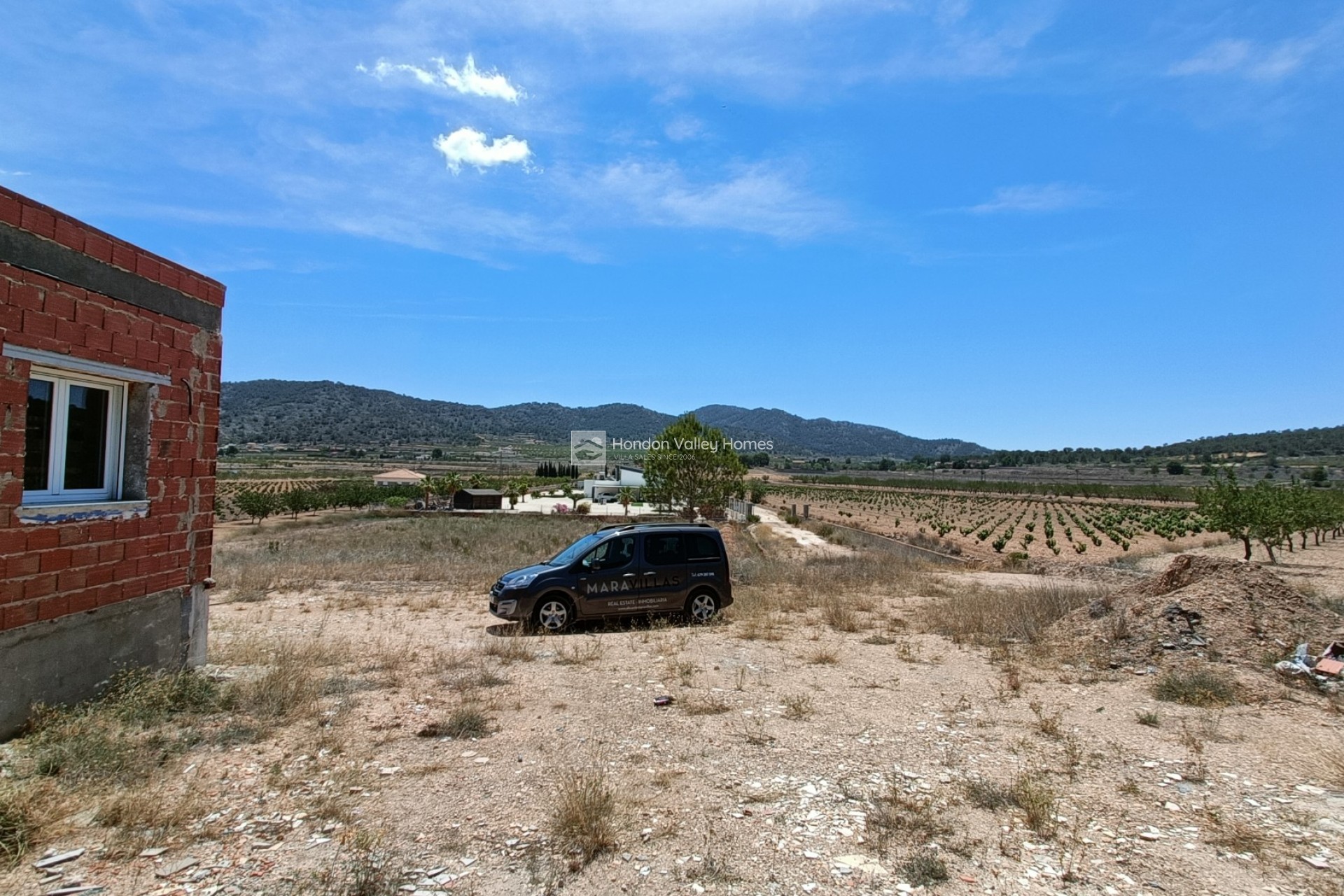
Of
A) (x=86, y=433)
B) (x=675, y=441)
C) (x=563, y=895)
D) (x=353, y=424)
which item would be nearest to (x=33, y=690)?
(x=86, y=433)

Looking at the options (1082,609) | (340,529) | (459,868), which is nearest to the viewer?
(459,868)

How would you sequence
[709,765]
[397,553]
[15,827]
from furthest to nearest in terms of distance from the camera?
[397,553] < [709,765] < [15,827]

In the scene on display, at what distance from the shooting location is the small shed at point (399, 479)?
8675 centimetres

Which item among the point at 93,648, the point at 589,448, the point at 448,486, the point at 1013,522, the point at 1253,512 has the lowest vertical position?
the point at 1013,522

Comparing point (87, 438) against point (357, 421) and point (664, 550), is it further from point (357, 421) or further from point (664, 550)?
point (357, 421)

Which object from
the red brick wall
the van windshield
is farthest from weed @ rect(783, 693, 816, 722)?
the red brick wall

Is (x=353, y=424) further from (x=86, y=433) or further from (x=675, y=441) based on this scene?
(x=86, y=433)

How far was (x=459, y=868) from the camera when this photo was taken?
12.8 feet

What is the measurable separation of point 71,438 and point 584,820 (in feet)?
19.3

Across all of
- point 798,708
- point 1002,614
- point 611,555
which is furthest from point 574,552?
point 1002,614

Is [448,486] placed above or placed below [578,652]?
above

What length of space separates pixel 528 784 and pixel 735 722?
90.2 inches

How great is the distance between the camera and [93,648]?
6.21 metres

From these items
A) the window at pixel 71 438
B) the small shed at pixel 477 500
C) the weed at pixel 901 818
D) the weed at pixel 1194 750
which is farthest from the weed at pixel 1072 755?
the small shed at pixel 477 500
